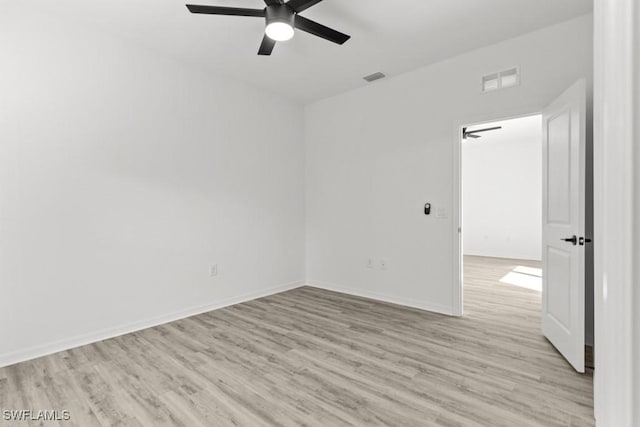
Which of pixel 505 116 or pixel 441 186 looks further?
pixel 441 186

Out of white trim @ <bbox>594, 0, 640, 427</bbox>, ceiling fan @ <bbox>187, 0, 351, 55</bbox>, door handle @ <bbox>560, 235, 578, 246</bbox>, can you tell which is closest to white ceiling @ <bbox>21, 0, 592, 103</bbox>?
ceiling fan @ <bbox>187, 0, 351, 55</bbox>

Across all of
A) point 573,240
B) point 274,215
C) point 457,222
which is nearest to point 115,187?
point 274,215

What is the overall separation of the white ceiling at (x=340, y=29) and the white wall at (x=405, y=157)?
217 mm

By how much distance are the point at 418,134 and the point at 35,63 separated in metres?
3.62

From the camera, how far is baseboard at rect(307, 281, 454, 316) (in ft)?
12.1

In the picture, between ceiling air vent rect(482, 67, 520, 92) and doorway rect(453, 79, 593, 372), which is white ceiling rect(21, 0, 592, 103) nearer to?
ceiling air vent rect(482, 67, 520, 92)

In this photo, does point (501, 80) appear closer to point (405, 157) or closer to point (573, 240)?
point (405, 157)

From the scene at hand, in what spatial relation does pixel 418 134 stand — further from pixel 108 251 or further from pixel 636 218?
pixel 636 218

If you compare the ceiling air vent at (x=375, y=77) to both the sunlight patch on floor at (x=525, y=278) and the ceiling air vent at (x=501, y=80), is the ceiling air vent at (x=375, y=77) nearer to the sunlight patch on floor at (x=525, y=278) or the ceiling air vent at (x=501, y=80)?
the ceiling air vent at (x=501, y=80)

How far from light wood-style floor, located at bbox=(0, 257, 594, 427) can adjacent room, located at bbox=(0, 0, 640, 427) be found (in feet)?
0.06

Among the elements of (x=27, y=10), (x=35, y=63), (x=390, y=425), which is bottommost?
(x=390, y=425)

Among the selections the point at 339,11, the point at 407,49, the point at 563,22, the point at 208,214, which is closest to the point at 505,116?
the point at 563,22

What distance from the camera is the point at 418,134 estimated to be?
12.7ft

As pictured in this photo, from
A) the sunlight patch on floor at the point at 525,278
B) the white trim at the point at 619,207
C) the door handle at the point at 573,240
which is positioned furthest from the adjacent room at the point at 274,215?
the white trim at the point at 619,207
